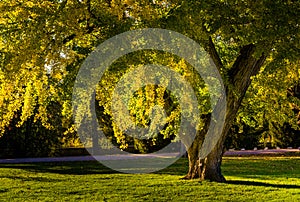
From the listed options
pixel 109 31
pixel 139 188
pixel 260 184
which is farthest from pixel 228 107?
pixel 109 31

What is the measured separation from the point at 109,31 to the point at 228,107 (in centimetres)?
447

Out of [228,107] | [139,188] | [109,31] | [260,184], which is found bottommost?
[260,184]

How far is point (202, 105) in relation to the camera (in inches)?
473

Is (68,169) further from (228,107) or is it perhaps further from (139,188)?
(228,107)

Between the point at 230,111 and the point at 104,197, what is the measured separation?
4.23 metres

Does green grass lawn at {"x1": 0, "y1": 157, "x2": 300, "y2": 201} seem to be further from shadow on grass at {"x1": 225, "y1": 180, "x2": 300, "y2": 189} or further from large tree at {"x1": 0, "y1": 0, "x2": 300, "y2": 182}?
large tree at {"x1": 0, "y1": 0, "x2": 300, "y2": 182}

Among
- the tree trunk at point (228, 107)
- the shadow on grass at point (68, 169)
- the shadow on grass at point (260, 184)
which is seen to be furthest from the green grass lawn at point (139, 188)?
the shadow on grass at point (68, 169)

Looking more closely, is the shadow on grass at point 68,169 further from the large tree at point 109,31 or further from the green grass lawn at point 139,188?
the large tree at point 109,31

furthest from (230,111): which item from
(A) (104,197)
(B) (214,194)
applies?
(A) (104,197)

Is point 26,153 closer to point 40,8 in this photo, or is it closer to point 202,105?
point 202,105

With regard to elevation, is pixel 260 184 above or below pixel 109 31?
below

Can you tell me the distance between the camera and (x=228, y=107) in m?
13.0

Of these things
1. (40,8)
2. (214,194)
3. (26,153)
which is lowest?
(214,194)

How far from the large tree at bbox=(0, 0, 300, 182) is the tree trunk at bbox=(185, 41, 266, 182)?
3cm
